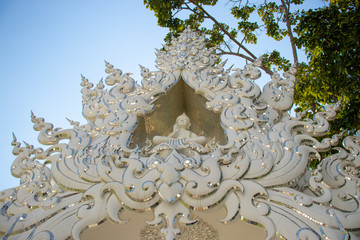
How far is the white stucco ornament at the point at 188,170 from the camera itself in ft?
7.74

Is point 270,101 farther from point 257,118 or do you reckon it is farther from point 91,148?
point 91,148

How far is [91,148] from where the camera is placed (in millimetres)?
3182

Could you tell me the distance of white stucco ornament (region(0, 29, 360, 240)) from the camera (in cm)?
236

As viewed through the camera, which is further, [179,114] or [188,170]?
[179,114]

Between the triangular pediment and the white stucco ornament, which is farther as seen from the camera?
the triangular pediment

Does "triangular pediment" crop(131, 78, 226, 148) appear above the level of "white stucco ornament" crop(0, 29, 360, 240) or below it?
above

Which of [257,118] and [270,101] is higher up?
[270,101]

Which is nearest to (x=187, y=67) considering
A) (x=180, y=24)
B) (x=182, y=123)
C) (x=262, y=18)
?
(x=182, y=123)

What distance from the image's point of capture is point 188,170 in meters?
2.59

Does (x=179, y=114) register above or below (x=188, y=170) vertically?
above

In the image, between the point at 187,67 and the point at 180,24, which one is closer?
the point at 187,67

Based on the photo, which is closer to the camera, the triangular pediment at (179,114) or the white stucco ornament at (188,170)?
the white stucco ornament at (188,170)

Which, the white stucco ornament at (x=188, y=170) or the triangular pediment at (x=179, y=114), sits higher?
the triangular pediment at (x=179, y=114)

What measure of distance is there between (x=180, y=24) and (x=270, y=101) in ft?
16.7
